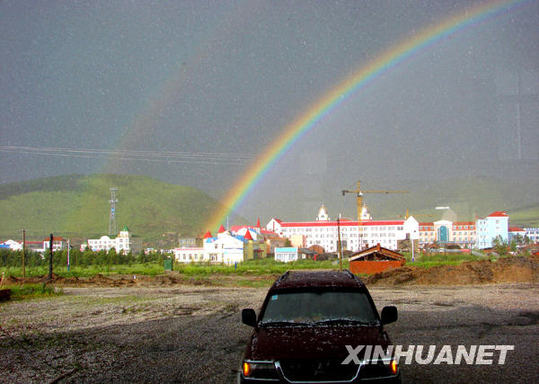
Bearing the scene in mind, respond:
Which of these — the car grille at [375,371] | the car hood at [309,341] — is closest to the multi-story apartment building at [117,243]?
the car hood at [309,341]

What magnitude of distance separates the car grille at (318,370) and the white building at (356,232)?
130 m

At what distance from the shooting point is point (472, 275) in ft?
124

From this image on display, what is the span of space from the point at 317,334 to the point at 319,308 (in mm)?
808

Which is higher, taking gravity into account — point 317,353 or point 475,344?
point 317,353

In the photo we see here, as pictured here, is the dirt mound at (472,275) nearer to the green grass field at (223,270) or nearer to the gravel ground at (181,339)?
the gravel ground at (181,339)

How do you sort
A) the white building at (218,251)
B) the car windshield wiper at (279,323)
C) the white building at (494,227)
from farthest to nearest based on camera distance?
the white building at (494,227) < the white building at (218,251) < the car windshield wiper at (279,323)

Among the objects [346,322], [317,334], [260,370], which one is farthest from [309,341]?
[346,322]

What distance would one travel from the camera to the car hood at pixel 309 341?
568 cm

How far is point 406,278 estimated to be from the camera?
3872 cm

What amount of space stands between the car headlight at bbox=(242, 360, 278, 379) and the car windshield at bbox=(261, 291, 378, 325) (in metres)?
1.19

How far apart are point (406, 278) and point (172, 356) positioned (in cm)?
3114

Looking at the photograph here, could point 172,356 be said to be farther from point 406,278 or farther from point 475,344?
point 406,278

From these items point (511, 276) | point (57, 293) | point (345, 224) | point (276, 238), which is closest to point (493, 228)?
point (345, 224)

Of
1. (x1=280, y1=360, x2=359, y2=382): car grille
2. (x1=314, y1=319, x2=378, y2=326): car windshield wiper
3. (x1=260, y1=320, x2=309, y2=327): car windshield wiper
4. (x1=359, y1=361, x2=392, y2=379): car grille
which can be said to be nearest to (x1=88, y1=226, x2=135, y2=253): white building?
(x1=260, y1=320, x2=309, y2=327): car windshield wiper
